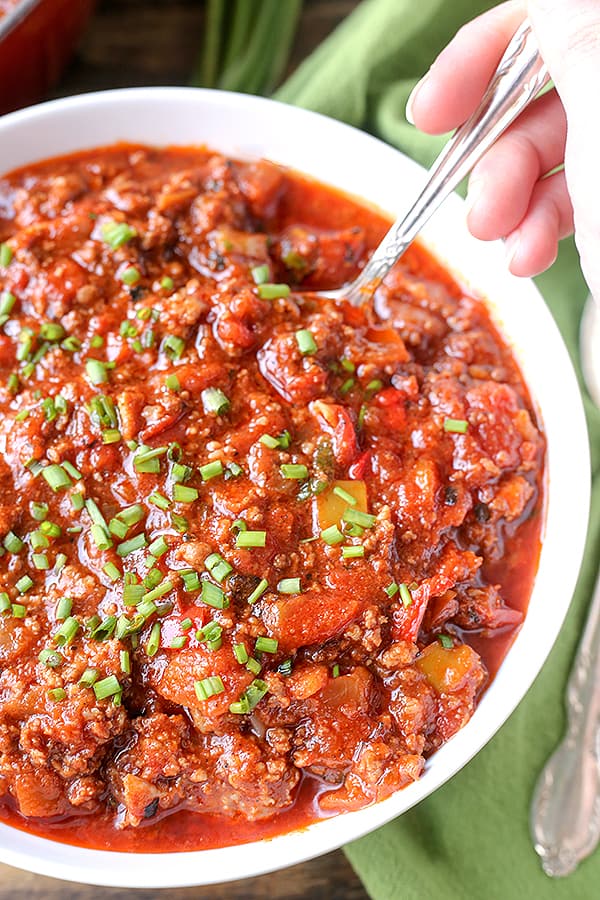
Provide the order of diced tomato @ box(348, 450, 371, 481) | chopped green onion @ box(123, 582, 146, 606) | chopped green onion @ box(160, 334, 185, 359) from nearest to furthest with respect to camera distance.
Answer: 1. chopped green onion @ box(123, 582, 146, 606)
2. diced tomato @ box(348, 450, 371, 481)
3. chopped green onion @ box(160, 334, 185, 359)

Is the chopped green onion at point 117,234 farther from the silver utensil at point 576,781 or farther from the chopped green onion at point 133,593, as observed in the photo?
the silver utensil at point 576,781

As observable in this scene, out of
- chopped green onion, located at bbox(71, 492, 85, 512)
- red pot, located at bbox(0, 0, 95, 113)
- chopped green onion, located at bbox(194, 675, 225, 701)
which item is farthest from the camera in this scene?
red pot, located at bbox(0, 0, 95, 113)

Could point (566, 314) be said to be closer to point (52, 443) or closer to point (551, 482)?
point (551, 482)

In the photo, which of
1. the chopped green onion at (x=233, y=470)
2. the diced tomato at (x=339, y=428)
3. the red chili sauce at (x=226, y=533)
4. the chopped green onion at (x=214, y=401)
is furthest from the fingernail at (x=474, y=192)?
the chopped green onion at (x=233, y=470)

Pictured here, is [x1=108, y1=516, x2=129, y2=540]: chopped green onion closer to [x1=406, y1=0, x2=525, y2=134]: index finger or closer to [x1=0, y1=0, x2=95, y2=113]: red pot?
[x1=406, y1=0, x2=525, y2=134]: index finger

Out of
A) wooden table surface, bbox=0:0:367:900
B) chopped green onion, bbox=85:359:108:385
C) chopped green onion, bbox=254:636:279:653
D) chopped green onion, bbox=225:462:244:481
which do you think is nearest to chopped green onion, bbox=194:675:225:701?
chopped green onion, bbox=254:636:279:653

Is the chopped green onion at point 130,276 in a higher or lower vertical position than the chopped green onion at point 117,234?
lower

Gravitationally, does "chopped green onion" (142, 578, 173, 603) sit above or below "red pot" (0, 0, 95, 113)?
below
